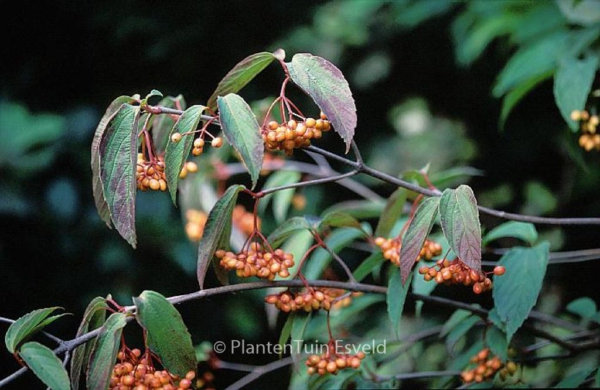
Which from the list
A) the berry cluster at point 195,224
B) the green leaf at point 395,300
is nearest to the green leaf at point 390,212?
the green leaf at point 395,300

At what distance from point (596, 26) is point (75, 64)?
2213 mm

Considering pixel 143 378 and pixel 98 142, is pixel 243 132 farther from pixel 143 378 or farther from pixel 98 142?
pixel 143 378

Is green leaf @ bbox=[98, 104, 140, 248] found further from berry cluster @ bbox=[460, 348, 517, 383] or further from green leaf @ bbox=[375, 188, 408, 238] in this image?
berry cluster @ bbox=[460, 348, 517, 383]

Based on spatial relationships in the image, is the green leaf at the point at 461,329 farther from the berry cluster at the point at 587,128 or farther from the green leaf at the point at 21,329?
the green leaf at the point at 21,329

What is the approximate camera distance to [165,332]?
3.30ft

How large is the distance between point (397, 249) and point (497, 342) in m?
0.26

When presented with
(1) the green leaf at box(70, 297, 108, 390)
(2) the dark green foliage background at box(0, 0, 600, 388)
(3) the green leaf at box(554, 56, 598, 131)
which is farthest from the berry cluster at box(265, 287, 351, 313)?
(2) the dark green foliage background at box(0, 0, 600, 388)

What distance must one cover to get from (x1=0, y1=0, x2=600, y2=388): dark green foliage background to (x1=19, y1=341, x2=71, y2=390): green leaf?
1711 millimetres

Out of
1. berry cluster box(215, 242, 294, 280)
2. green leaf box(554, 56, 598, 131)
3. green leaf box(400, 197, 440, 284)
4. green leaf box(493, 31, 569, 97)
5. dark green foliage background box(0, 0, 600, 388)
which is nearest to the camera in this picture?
green leaf box(400, 197, 440, 284)

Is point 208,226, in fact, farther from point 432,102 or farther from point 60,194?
point 432,102

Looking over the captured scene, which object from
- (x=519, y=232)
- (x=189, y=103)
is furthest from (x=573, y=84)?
(x=189, y=103)

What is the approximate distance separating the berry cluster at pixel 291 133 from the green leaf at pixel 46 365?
408mm

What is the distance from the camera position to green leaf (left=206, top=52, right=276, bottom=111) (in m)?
1.03

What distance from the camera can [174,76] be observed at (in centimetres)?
315
